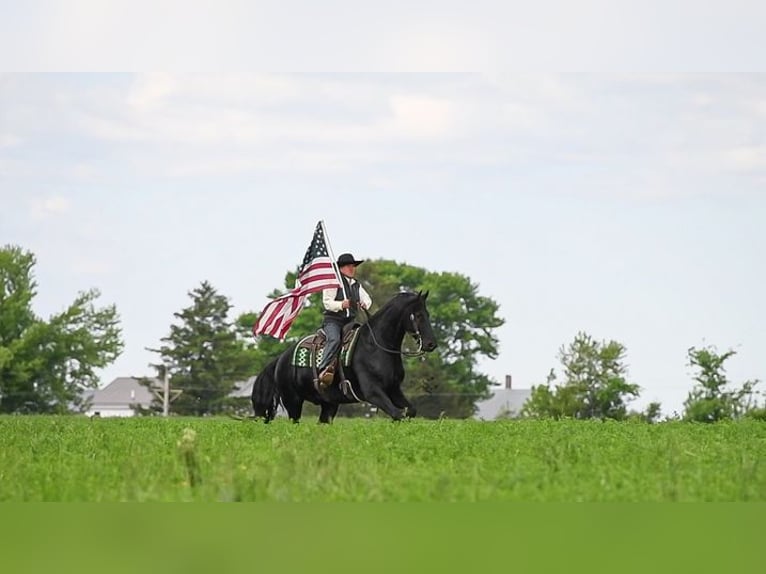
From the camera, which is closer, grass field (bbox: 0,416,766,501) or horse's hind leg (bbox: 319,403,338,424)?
grass field (bbox: 0,416,766,501)

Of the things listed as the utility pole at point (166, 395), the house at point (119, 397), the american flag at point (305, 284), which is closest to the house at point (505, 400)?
the house at point (119, 397)

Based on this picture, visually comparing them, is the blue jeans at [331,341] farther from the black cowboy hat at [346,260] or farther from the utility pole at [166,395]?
the utility pole at [166,395]

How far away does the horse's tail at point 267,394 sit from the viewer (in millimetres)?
26406

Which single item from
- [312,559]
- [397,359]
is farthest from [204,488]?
[397,359]

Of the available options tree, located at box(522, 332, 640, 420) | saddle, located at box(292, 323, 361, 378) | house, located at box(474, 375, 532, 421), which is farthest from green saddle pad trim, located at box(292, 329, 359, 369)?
house, located at box(474, 375, 532, 421)

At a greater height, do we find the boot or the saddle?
the saddle

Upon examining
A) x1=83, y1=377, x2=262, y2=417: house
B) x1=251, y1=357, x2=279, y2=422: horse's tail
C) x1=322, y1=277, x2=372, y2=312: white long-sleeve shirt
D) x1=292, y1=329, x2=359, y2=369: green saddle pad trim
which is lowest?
x1=251, y1=357, x2=279, y2=422: horse's tail

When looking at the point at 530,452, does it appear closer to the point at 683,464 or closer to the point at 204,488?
the point at 683,464

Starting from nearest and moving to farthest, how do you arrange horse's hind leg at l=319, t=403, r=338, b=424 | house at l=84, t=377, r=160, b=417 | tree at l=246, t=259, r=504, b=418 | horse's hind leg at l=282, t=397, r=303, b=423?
1. horse's hind leg at l=319, t=403, r=338, b=424
2. horse's hind leg at l=282, t=397, r=303, b=423
3. tree at l=246, t=259, r=504, b=418
4. house at l=84, t=377, r=160, b=417

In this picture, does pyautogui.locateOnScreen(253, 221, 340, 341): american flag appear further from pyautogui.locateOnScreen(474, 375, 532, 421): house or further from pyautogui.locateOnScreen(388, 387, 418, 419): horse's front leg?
pyautogui.locateOnScreen(474, 375, 532, 421): house

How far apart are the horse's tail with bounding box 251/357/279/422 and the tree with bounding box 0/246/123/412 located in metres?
69.7

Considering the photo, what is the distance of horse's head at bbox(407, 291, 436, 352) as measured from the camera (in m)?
22.4

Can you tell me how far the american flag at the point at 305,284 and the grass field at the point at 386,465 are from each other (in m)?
5.99

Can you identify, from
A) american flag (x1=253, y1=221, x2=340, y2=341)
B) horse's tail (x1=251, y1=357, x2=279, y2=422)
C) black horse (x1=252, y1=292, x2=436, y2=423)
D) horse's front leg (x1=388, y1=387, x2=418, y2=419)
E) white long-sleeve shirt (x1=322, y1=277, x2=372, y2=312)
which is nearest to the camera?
black horse (x1=252, y1=292, x2=436, y2=423)
